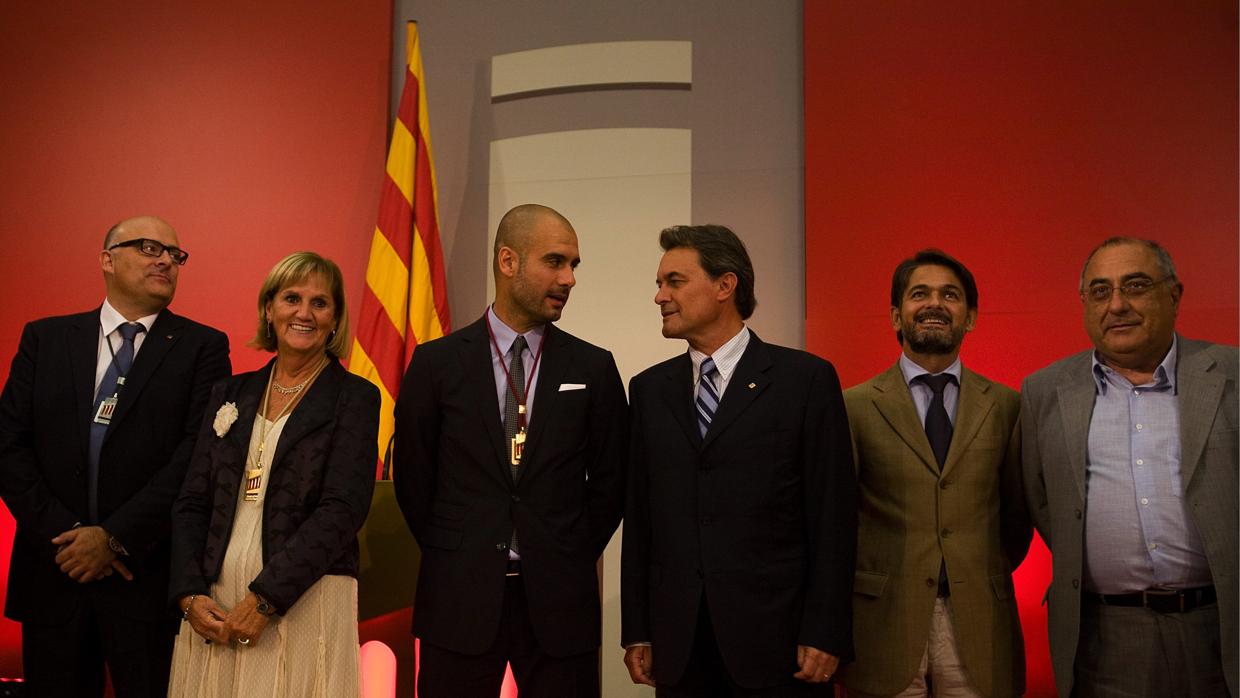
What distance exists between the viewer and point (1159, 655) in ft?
7.80

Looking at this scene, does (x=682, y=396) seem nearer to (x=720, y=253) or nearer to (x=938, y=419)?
(x=720, y=253)

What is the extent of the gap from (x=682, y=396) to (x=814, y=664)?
2.41 ft

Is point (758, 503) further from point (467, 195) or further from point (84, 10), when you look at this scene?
point (84, 10)

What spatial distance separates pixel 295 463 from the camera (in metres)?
2.49

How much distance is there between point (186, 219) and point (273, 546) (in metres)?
2.78

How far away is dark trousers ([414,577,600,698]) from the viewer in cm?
242

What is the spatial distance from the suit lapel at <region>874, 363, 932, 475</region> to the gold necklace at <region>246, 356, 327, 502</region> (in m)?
1.60

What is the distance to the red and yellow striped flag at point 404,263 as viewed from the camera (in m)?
4.16

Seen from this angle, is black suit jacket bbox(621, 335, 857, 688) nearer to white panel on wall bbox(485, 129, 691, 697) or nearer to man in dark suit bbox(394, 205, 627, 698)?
man in dark suit bbox(394, 205, 627, 698)

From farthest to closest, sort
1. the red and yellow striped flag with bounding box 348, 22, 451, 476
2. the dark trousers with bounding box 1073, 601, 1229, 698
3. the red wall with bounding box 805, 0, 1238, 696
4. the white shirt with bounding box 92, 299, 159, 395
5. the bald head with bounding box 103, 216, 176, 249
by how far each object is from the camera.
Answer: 1. the red and yellow striped flag with bounding box 348, 22, 451, 476
2. the red wall with bounding box 805, 0, 1238, 696
3. the bald head with bounding box 103, 216, 176, 249
4. the white shirt with bounding box 92, 299, 159, 395
5. the dark trousers with bounding box 1073, 601, 1229, 698

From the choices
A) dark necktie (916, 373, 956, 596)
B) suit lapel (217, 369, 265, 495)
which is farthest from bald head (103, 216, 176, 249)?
→ dark necktie (916, 373, 956, 596)

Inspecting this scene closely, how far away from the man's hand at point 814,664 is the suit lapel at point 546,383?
32.3 inches

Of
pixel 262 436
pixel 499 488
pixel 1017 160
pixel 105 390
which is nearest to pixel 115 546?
pixel 105 390

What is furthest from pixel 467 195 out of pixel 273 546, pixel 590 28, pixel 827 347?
pixel 273 546
